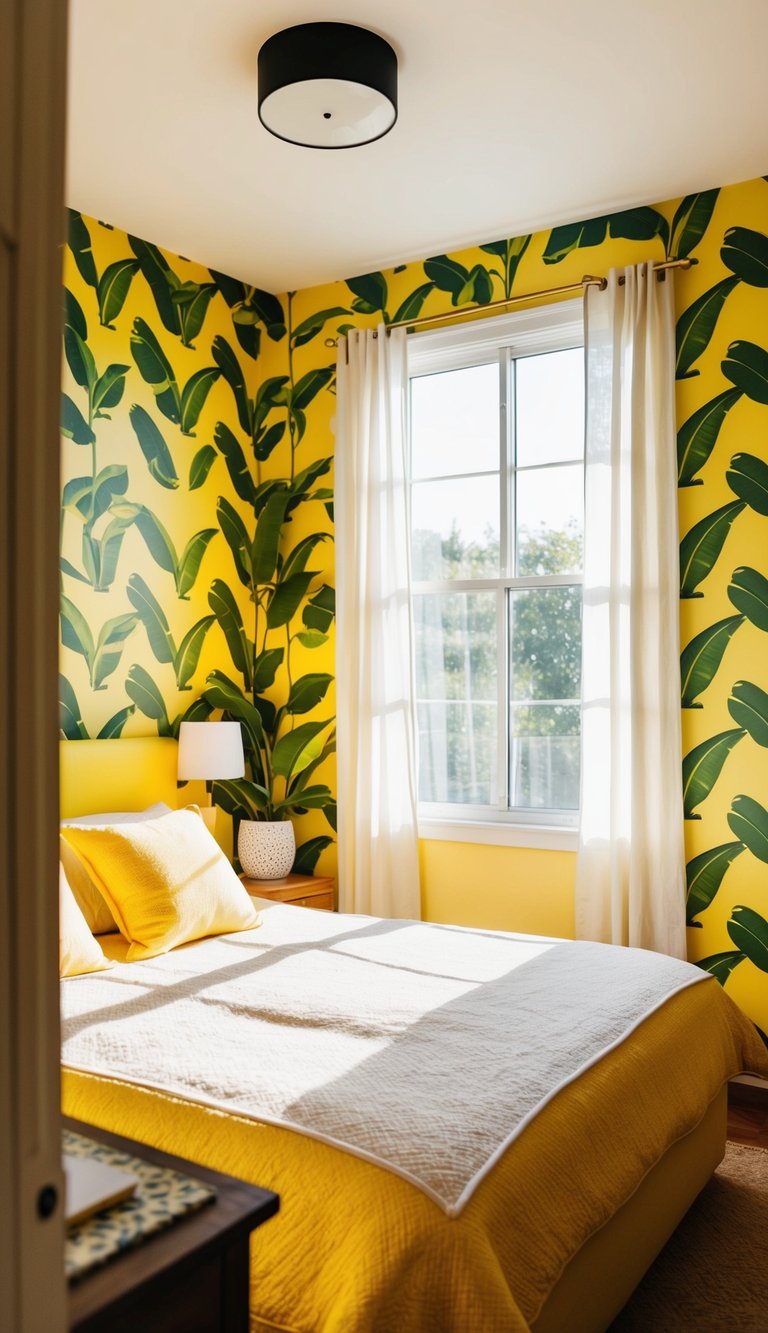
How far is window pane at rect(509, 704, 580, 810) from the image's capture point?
384 cm

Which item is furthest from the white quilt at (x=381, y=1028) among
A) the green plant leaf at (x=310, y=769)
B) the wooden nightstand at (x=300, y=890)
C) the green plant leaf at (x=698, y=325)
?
→ the green plant leaf at (x=698, y=325)

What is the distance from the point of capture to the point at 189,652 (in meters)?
4.26

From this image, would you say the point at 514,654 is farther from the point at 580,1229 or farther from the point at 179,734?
the point at 580,1229

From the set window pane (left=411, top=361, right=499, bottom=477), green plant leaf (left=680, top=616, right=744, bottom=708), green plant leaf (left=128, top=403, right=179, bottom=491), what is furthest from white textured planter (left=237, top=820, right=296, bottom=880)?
green plant leaf (left=680, top=616, right=744, bottom=708)

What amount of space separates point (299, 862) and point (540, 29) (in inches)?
125

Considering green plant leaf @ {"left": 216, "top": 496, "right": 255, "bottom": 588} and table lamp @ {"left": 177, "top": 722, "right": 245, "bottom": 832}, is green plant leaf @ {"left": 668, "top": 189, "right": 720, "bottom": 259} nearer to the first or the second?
green plant leaf @ {"left": 216, "top": 496, "right": 255, "bottom": 588}

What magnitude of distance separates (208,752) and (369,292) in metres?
2.02

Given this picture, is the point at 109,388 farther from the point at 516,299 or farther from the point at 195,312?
the point at 516,299

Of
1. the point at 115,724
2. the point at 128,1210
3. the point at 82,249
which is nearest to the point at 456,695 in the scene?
the point at 115,724

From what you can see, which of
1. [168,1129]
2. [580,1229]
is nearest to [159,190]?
[168,1129]

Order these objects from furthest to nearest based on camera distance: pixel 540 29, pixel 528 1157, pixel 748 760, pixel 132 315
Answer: pixel 132 315, pixel 748 760, pixel 540 29, pixel 528 1157

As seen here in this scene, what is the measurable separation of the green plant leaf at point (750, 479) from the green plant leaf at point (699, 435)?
0.34 ft

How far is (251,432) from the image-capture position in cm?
464

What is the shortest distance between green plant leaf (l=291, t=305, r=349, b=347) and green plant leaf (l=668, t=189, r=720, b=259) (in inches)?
55.5
